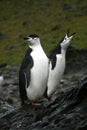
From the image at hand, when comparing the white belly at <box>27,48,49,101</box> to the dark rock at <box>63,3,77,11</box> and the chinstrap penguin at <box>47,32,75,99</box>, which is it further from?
the dark rock at <box>63,3,77,11</box>

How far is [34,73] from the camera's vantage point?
11.4 m

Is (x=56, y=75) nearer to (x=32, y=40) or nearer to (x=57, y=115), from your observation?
(x=32, y=40)

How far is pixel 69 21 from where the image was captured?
32.1m

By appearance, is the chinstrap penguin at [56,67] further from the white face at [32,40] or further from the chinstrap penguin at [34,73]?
the white face at [32,40]

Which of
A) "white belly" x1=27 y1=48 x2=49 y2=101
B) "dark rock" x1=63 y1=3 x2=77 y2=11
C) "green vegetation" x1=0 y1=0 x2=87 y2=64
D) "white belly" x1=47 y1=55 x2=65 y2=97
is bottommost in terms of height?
"green vegetation" x1=0 y1=0 x2=87 y2=64

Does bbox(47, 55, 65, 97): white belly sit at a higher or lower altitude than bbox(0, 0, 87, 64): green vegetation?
higher

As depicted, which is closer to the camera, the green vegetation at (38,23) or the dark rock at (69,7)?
the green vegetation at (38,23)

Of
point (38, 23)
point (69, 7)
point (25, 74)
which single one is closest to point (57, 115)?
point (25, 74)

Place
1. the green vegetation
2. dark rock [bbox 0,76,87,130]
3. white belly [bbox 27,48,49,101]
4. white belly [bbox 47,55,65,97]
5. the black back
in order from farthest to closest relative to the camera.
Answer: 1. the green vegetation
2. white belly [bbox 47,55,65,97]
3. the black back
4. white belly [bbox 27,48,49,101]
5. dark rock [bbox 0,76,87,130]

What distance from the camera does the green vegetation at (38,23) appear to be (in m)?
27.9

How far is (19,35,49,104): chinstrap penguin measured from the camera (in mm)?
11219

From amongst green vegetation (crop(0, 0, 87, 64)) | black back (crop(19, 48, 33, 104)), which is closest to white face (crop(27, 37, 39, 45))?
black back (crop(19, 48, 33, 104))

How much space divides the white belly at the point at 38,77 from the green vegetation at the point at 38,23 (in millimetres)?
13702

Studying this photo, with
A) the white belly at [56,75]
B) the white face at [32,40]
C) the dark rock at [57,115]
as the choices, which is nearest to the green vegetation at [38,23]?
the white belly at [56,75]
